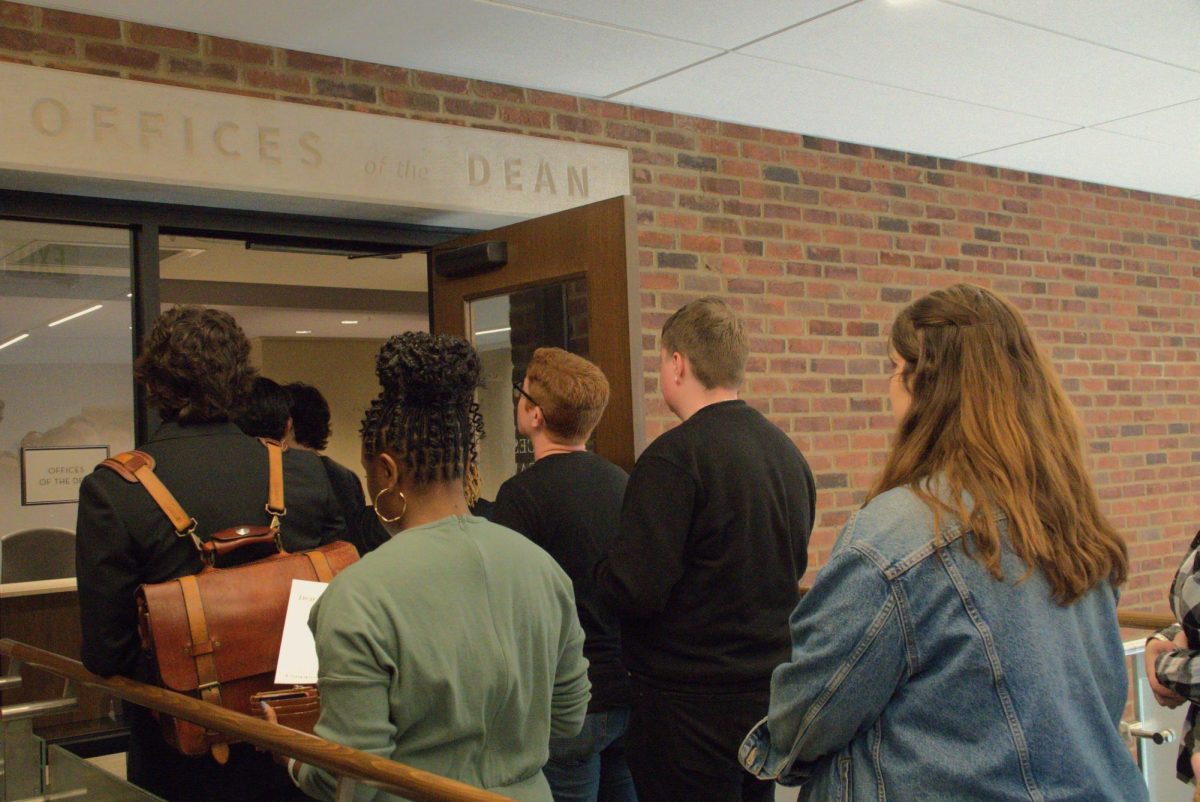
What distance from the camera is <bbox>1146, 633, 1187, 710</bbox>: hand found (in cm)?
183

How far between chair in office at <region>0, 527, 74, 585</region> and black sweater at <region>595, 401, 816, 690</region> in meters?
2.19

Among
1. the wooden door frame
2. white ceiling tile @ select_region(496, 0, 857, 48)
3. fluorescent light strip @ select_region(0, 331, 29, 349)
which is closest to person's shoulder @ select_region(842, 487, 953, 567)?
the wooden door frame

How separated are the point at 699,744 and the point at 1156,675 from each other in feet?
3.49

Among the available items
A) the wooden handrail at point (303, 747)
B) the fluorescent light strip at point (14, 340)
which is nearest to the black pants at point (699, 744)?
the wooden handrail at point (303, 747)

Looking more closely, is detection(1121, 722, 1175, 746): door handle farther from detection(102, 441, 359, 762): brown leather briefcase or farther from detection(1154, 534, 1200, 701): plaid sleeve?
detection(102, 441, 359, 762): brown leather briefcase

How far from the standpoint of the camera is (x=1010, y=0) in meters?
3.64

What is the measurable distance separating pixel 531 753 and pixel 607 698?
1.10 meters

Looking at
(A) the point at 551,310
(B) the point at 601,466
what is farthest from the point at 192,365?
(A) the point at 551,310

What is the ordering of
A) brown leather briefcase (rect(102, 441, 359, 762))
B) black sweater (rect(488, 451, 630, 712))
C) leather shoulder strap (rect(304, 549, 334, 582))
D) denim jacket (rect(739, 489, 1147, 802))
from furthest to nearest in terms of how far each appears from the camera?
black sweater (rect(488, 451, 630, 712)) → leather shoulder strap (rect(304, 549, 334, 582)) → brown leather briefcase (rect(102, 441, 359, 762)) → denim jacket (rect(739, 489, 1147, 802))

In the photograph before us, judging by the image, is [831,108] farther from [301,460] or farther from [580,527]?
[301,460]

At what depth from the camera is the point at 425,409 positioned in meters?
1.75

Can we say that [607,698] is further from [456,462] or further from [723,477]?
[456,462]

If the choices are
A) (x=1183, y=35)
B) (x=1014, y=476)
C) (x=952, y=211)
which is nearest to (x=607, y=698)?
(x=1014, y=476)

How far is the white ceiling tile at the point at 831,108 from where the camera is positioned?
4.28 metres
